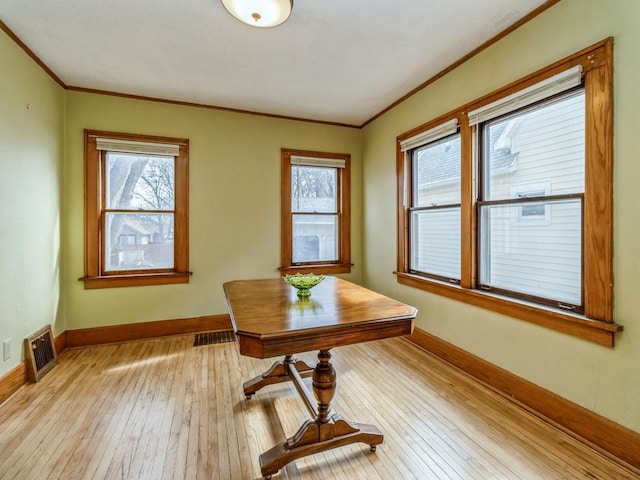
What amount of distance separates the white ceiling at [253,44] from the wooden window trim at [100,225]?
54 cm

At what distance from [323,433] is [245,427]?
57 centimetres

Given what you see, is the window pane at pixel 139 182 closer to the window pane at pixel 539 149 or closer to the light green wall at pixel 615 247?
the light green wall at pixel 615 247

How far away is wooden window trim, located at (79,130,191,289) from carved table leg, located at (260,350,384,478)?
240cm

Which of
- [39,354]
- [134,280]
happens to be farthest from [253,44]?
[39,354]

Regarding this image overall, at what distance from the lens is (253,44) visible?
2355 mm

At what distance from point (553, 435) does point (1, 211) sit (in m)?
3.90

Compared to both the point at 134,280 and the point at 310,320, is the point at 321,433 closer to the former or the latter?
the point at 310,320

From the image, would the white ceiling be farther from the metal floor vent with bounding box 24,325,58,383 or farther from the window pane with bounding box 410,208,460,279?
the metal floor vent with bounding box 24,325,58,383

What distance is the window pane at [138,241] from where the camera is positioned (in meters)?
3.30

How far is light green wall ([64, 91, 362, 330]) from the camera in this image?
3.16m

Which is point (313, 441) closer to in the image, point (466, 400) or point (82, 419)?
point (466, 400)

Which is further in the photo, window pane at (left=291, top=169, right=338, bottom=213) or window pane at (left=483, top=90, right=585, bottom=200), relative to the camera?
window pane at (left=291, top=169, right=338, bottom=213)

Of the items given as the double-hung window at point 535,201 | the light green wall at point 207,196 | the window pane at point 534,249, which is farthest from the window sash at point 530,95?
the light green wall at point 207,196

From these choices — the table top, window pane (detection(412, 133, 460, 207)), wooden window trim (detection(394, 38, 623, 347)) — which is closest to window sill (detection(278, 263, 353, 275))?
window pane (detection(412, 133, 460, 207))
